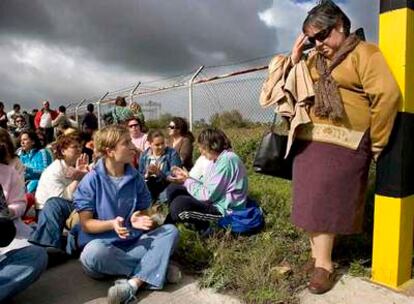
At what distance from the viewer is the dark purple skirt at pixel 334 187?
8.99ft

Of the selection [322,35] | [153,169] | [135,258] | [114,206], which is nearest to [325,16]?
[322,35]

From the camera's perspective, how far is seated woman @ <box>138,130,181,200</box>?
5109mm

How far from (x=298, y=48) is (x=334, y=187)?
0.94 meters

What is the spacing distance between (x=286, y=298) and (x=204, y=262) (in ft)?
2.58

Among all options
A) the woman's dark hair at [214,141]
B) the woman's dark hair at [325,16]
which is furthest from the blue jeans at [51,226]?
the woman's dark hair at [325,16]

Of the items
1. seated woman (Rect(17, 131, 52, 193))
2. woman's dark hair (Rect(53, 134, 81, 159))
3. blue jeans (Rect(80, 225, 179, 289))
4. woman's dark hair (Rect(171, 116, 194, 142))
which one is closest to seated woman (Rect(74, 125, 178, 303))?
blue jeans (Rect(80, 225, 179, 289))

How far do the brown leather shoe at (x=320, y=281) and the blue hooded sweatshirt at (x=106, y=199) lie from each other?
1252 mm

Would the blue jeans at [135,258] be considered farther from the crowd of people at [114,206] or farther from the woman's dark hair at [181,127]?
Result: the woman's dark hair at [181,127]

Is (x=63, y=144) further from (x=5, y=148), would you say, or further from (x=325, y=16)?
(x=325, y=16)

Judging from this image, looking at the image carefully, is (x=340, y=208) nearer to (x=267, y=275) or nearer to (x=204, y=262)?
(x=267, y=275)

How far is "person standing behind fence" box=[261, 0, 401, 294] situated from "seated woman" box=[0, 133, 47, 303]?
177 cm

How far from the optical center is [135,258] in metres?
3.03

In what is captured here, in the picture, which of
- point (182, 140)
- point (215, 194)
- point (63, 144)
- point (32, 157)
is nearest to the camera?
point (215, 194)

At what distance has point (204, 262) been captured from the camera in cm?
333
